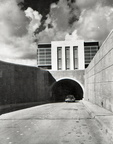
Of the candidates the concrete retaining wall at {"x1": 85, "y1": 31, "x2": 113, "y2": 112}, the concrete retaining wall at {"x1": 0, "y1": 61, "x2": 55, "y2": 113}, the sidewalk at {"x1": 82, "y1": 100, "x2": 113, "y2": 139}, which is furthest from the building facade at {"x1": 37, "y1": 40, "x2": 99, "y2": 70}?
the sidewalk at {"x1": 82, "y1": 100, "x2": 113, "y2": 139}

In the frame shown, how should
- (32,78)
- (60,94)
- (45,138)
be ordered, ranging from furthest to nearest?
1. (60,94)
2. (32,78)
3. (45,138)

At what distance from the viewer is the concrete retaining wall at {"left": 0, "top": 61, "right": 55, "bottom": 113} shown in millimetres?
19594

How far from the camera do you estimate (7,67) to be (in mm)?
20281

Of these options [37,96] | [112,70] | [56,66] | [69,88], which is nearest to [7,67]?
[37,96]

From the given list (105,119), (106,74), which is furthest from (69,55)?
(105,119)

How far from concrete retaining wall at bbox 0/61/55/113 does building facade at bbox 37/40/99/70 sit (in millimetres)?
38395

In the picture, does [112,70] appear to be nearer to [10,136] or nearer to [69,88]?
[10,136]

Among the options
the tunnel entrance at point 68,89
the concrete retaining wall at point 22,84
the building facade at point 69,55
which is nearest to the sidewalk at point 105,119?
the concrete retaining wall at point 22,84

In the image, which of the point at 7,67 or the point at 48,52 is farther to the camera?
the point at 48,52

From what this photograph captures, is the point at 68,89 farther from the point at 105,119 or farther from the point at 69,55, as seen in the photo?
the point at 105,119

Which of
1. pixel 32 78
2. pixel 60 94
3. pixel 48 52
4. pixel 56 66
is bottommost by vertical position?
pixel 60 94

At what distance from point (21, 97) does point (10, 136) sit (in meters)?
16.5

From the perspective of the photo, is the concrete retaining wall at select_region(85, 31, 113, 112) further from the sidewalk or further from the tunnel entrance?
the tunnel entrance

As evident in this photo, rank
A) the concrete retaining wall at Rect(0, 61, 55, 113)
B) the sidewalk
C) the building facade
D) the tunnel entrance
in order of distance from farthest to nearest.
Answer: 1. the building facade
2. the tunnel entrance
3. the concrete retaining wall at Rect(0, 61, 55, 113)
4. the sidewalk
